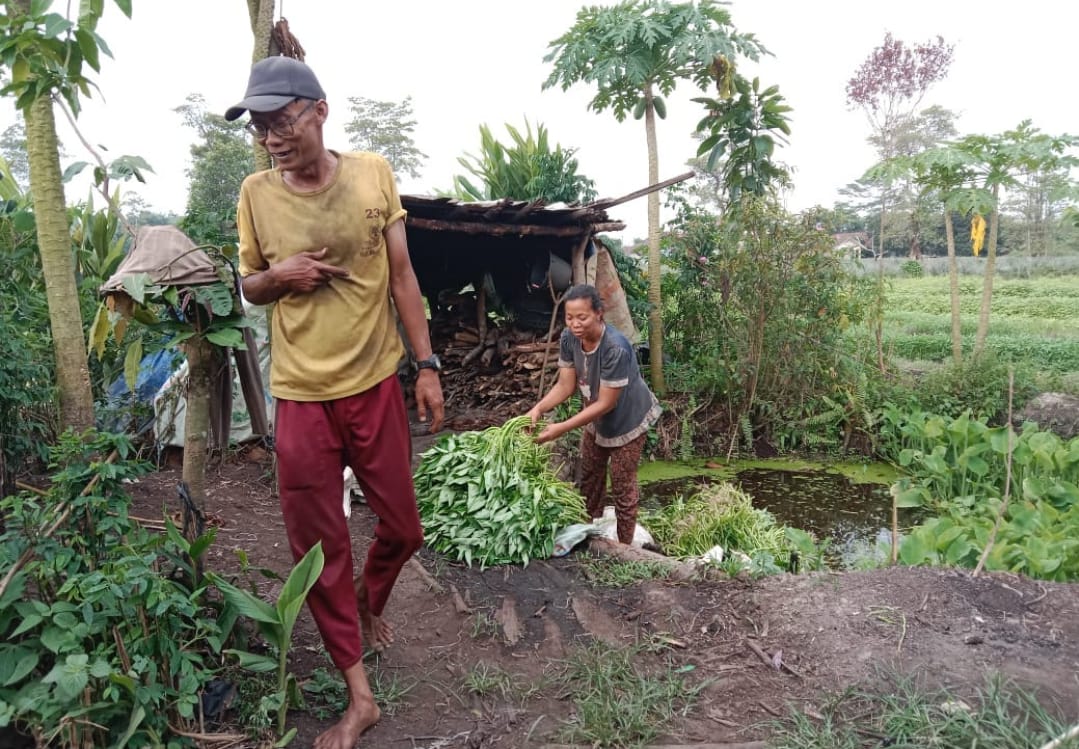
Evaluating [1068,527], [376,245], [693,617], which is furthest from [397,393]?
[1068,527]

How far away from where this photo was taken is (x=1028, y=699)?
2316 mm

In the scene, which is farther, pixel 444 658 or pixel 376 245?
pixel 444 658

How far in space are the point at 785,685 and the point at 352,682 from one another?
161 cm

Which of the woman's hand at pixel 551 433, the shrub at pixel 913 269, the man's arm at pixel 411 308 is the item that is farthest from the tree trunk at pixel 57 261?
the shrub at pixel 913 269

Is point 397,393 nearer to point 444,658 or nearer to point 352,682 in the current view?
point 352,682

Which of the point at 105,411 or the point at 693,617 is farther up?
the point at 105,411

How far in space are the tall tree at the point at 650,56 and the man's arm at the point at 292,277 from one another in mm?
5926

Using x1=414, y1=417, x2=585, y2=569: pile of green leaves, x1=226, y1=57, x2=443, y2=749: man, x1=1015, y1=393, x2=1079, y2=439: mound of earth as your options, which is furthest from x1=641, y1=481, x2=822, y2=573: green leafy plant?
x1=1015, y1=393, x2=1079, y2=439: mound of earth

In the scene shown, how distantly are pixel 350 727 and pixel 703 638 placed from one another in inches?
60.0

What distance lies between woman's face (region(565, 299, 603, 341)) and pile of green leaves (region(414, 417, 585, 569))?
67 cm

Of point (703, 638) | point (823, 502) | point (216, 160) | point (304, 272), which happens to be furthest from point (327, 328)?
point (216, 160)

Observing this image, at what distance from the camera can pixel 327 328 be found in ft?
7.48

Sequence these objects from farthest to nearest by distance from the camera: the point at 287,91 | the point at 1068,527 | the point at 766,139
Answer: the point at 766,139, the point at 1068,527, the point at 287,91

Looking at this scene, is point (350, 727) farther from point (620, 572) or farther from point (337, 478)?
point (620, 572)
